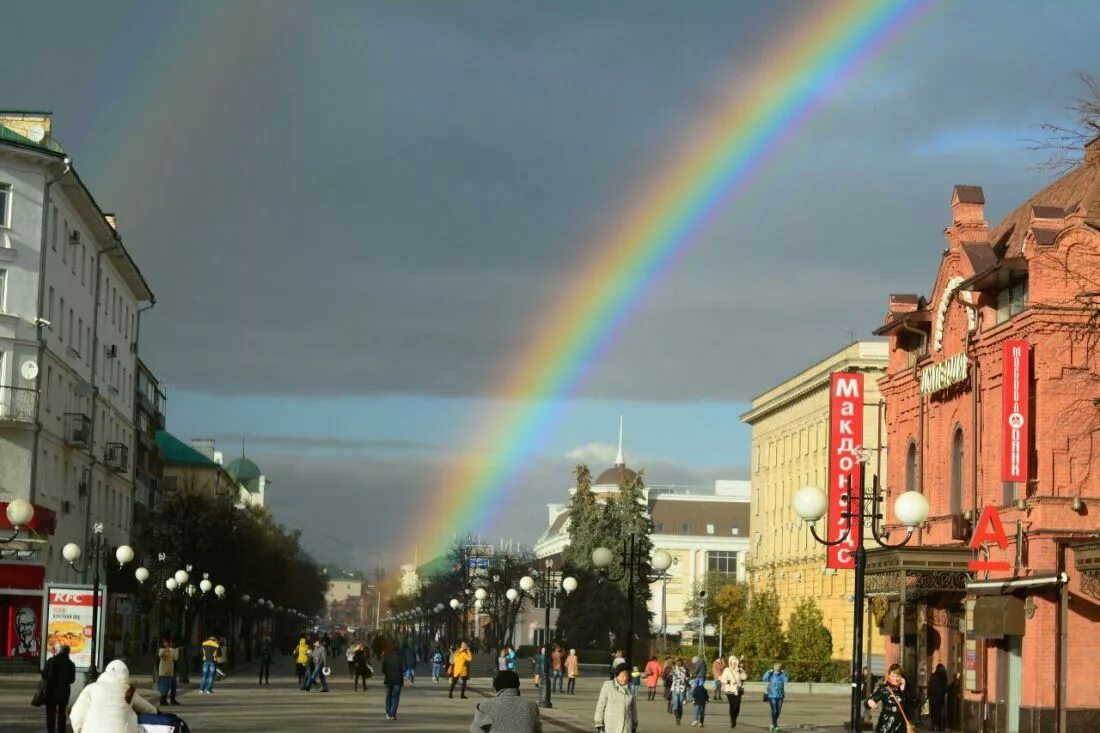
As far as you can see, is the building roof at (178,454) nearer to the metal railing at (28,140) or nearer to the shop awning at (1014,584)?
the metal railing at (28,140)

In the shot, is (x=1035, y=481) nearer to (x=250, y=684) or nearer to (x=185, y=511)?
(x=250, y=684)

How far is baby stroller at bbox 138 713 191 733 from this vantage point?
661 inches

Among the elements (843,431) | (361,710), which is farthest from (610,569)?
(361,710)

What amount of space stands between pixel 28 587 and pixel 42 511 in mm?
2918

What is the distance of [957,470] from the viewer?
4606cm

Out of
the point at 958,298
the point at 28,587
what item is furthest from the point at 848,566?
the point at 28,587

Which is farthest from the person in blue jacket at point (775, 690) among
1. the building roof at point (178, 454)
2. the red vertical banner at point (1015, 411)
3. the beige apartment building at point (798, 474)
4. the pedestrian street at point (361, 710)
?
the building roof at point (178, 454)

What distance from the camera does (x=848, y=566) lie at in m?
49.0

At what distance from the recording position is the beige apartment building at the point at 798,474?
308 feet

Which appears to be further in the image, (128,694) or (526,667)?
(526,667)

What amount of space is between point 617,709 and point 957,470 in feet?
91.7

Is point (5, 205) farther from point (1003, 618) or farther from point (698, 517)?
point (698, 517)

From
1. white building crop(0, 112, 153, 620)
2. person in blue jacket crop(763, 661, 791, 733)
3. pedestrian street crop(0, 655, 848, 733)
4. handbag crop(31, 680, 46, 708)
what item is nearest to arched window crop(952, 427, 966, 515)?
pedestrian street crop(0, 655, 848, 733)

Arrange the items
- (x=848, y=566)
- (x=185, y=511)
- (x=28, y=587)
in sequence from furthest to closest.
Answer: (x=185, y=511), (x=28, y=587), (x=848, y=566)
